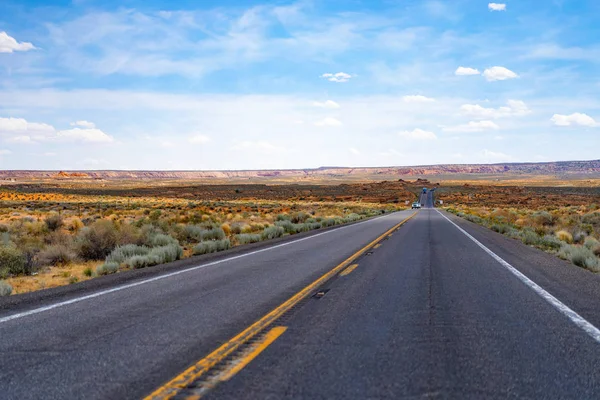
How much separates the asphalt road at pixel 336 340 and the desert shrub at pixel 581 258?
6.71 ft

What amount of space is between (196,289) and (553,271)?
8021 millimetres

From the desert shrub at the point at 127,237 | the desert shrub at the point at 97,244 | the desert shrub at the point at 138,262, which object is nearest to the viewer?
the desert shrub at the point at 138,262

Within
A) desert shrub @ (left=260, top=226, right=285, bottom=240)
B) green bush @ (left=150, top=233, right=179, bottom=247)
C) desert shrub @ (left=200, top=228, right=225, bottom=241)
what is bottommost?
desert shrub @ (left=260, top=226, right=285, bottom=240)

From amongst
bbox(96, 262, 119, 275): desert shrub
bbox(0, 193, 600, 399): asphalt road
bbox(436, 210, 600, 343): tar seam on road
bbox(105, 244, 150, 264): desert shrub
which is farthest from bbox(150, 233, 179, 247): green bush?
bbox(436, 210, 600, 343): tar seam on road

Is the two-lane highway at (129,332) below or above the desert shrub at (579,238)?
above

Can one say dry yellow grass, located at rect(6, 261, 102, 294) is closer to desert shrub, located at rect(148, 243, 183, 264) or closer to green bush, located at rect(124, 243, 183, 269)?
green bush, located at rect(124, 243, 183, 269)

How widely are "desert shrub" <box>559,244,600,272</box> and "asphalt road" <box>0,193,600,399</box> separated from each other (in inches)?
80.6

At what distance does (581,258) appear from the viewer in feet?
43.8

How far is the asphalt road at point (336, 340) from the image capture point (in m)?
4.41

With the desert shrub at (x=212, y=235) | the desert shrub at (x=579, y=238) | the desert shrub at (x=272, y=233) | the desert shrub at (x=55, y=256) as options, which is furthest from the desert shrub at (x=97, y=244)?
the desert shrub at (x=579, y=238)

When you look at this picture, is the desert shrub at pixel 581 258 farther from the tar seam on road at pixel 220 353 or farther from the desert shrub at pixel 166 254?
the desert shrub at pixel 166 254

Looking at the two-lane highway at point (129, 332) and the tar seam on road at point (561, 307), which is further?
the tar seam on road at point (561, 307)

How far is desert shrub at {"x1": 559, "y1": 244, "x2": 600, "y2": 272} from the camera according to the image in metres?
12.6

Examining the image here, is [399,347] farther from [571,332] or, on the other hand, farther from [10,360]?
[10,360]
